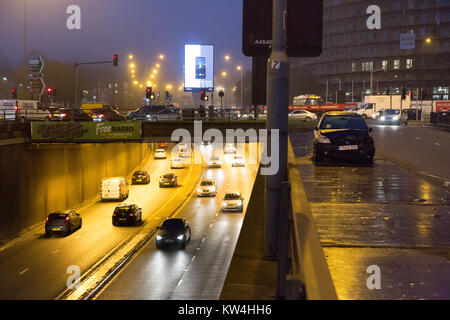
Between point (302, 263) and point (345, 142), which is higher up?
point (345, 142)

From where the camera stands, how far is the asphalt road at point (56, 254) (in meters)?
25.0

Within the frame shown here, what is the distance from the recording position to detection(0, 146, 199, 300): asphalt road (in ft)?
81.9

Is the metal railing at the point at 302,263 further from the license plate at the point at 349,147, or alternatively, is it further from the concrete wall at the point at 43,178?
the concrete wall at the point at 43,178

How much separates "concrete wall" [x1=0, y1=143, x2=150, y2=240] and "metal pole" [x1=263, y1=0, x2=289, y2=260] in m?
29.7

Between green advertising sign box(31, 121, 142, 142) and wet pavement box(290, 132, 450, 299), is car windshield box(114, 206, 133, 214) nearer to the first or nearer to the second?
green advertising sign box(31, 121, 142, 142)

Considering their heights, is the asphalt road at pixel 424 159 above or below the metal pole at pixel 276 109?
below

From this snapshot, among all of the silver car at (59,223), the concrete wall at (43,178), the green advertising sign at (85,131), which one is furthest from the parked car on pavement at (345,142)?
the green advertising sign at (85,131)

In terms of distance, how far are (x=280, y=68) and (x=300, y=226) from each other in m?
3.70

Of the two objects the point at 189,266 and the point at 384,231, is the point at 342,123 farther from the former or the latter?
the point at 189,266

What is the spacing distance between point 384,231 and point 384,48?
135311 mm

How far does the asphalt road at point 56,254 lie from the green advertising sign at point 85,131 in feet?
21.3

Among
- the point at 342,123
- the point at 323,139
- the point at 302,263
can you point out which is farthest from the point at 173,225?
the point at 302,263

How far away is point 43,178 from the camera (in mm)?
40531

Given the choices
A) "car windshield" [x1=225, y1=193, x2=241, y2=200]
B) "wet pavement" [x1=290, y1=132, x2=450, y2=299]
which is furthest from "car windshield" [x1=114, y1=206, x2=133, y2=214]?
"wet pavement" [x1=290, y1=132, x2=450, y2=299]
